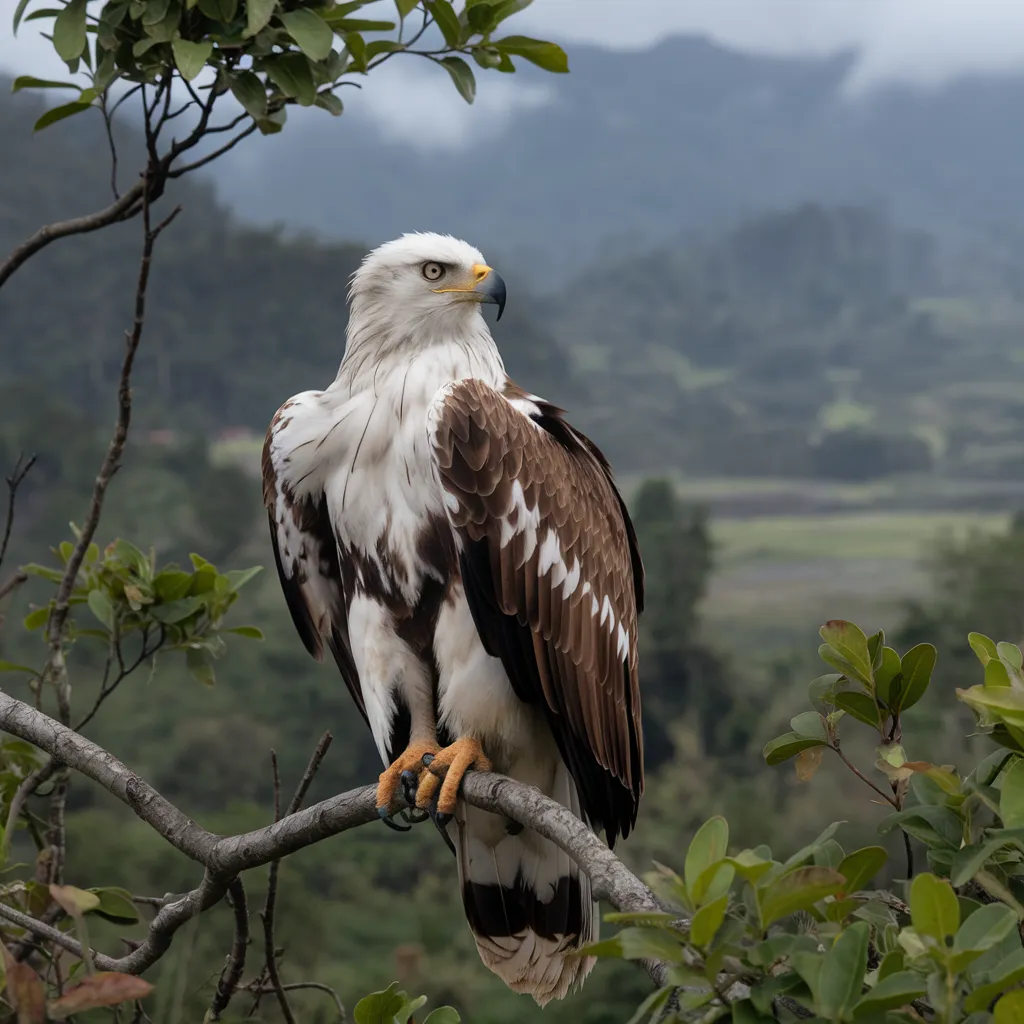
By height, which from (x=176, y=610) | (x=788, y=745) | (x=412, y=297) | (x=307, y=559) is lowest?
(x=176, y=610)

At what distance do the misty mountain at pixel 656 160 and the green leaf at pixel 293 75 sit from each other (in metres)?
132

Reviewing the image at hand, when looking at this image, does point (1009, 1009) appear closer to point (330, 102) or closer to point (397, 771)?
point (397, 771)

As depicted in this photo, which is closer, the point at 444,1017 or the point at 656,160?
the point at 444,1017

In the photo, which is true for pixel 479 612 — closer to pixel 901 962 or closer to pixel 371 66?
pixel 371 66

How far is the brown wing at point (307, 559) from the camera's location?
370 cm

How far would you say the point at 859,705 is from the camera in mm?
2258

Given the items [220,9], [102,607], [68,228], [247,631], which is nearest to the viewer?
[220,9]

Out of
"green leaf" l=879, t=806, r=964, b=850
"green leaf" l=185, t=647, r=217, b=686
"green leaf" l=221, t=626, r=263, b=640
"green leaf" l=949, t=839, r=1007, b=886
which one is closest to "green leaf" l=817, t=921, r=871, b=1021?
"green leaf" l=949, t=839, r=1007, b=886

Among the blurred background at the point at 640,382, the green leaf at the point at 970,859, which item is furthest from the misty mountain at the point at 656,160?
Answer: the green leaf at the point at 970,859

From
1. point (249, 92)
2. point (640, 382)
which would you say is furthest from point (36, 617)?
point (640, 382)

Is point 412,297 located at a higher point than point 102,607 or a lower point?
higher

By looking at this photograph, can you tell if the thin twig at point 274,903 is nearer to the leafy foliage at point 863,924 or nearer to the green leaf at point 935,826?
the leafy foliage at point 863,924

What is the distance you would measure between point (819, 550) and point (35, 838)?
82.7 metres

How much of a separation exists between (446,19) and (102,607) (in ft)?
6.21
